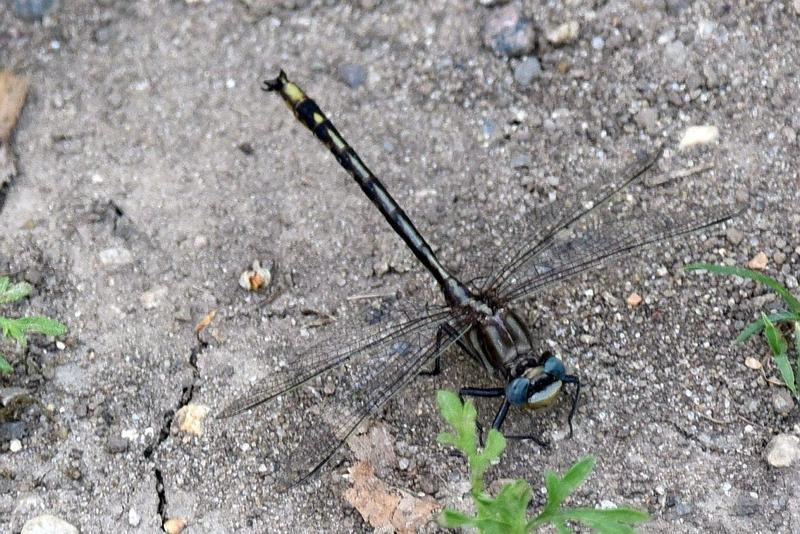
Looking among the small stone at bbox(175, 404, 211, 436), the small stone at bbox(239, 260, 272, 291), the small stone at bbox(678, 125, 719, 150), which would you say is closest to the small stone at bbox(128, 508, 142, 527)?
the small stone at bbox(175, 404, 211, 436)

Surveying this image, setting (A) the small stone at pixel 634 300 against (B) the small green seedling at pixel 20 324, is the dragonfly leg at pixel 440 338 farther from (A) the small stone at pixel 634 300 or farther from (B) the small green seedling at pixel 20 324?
(B) the small green seedling at pixel 20 324

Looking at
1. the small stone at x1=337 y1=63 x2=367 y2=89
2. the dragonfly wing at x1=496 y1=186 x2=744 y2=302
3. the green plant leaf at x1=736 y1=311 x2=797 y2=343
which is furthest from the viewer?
the small stone at x1=337 y1=63 x2=367 y2=89

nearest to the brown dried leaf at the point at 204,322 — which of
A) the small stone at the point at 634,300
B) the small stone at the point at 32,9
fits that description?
the small stone at the point at 634,300

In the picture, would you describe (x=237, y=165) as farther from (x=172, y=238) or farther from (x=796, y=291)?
(x=796, y=291)

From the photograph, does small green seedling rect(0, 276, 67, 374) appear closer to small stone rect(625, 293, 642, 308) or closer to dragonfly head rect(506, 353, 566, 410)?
dragonfly head rect(506, 353, 566, 410)

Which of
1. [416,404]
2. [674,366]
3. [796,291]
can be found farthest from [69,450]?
[796,291]

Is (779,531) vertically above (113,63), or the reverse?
(113,63)
